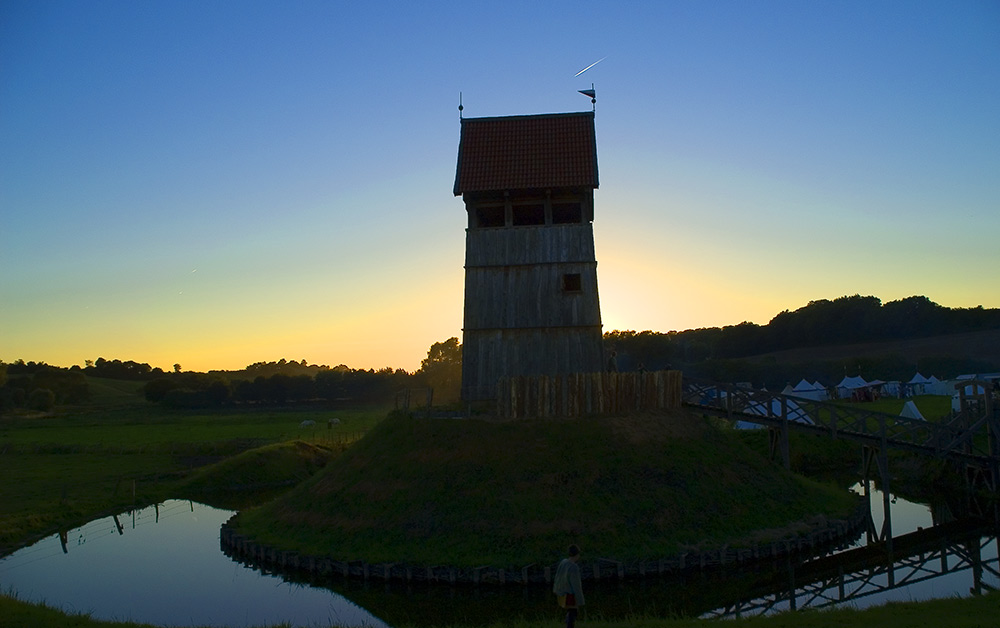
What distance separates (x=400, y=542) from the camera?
26.2 meters

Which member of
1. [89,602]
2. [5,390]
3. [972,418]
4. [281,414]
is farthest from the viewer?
[5,390]

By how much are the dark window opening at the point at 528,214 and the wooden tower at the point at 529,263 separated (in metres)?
0.16

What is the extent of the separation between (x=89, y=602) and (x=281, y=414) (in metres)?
78.8

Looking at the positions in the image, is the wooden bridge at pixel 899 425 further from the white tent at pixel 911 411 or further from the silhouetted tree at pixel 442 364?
the silhouetted tree at pixel 442 364

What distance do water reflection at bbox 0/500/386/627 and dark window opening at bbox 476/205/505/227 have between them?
19.7 m

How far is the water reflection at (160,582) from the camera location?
23078 millimetres

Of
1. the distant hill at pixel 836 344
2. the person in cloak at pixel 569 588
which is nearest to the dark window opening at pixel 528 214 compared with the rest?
the person in cloak at pixel 569 588

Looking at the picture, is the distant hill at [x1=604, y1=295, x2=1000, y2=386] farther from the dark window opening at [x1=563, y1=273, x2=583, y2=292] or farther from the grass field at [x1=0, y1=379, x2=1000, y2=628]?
the dark window opening at [x1=563, y1=273, x2=583, y2=292]

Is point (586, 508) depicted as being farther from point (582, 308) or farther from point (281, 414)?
point (281, 414)

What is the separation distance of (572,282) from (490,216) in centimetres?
652

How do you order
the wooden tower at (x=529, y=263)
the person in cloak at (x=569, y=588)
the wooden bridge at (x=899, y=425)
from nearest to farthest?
the person in cloak at (x=569, y=588) < the wooden bridge at (x=899, y=425) < the wooden tower at (x=529, y=263)

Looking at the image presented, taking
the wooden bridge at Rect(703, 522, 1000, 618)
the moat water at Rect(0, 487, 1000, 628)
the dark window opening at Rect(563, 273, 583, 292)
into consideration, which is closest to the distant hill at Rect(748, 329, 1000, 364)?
the wooden bridge at Rect(703, 522, 1000, 618)

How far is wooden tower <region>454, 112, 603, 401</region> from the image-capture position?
34125 millimetres

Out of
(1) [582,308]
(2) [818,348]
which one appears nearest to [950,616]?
(1) [582,308]
